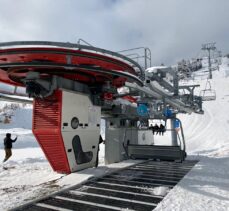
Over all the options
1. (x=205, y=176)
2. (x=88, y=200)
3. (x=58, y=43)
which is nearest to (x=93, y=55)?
(x=58, y=43)

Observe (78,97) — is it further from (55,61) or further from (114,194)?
(114,194)

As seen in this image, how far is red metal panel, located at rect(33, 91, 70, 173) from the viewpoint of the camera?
7965 mm

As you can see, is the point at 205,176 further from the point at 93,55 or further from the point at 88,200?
the point at 93,55

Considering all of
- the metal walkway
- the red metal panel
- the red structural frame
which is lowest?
the metal walkway

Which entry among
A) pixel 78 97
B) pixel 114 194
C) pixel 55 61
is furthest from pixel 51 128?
pixel 114 194

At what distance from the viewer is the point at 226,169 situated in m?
8.46

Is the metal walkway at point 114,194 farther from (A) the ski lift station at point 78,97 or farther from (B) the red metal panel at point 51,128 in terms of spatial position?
(B) the red metal panel at point 51,128

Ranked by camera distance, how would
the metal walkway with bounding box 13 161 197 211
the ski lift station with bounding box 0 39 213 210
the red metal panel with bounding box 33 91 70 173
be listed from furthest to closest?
the red metal panel with bounding box 33 91 70 173, the ski lift station with bounding box 0 39 213 210, the metal walkway with bounding box 13 161 197 211

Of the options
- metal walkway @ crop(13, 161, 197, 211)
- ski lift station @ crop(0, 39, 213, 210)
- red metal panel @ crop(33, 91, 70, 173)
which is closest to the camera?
metal walkway @ crop(13, 161, 197, 211)

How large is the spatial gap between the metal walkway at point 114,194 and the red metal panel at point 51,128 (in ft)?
6.02

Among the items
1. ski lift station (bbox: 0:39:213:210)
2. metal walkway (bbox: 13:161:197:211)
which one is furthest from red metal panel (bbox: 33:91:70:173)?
metal walkway (bbox: 13:161:197:211)

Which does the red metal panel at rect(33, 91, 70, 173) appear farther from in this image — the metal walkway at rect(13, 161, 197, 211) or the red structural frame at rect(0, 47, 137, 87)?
the metal walkway at rect(13, 161, 197, 211)

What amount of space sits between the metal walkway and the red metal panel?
1.84 m

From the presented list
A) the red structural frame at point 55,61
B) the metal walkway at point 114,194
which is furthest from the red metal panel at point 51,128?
the metal walkway at point 114,194
